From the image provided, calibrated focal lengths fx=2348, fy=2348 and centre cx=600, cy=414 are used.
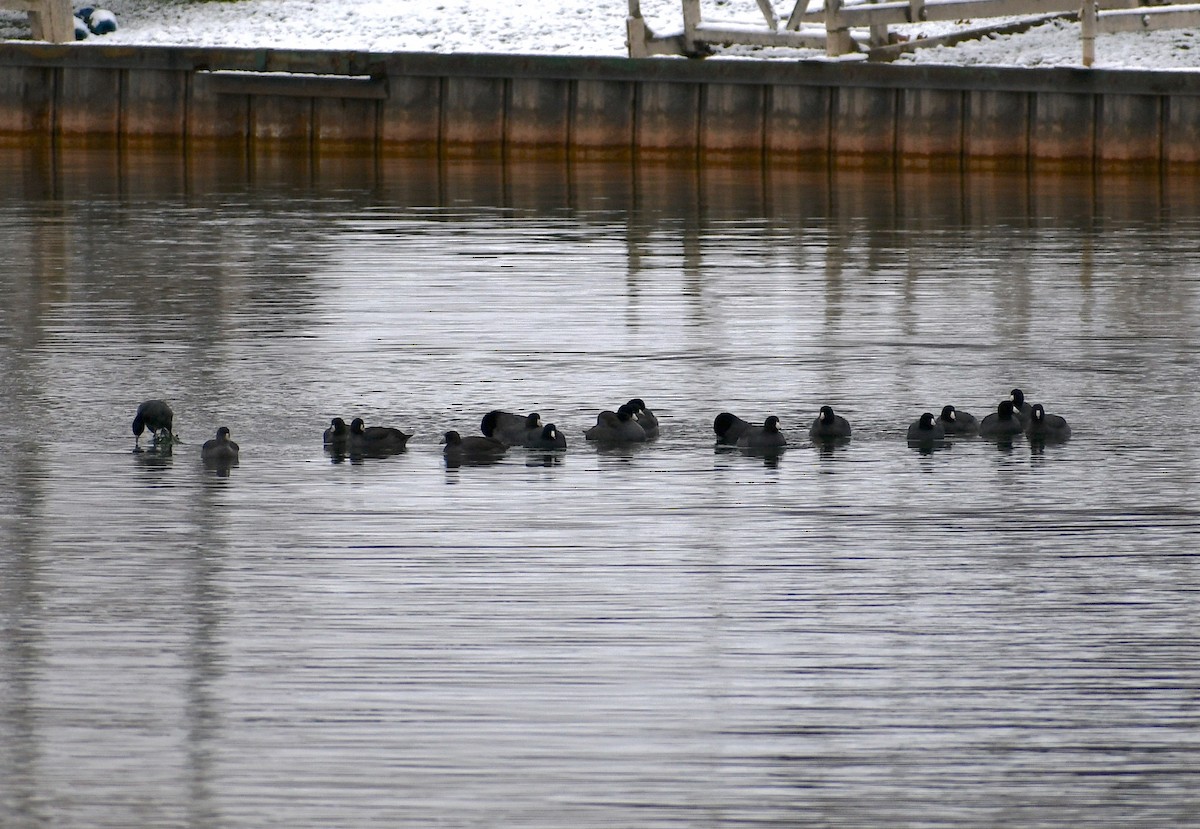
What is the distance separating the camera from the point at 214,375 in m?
20.4

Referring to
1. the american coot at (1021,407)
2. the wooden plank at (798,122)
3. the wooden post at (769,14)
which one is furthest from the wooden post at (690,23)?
the american coot at (1021,407)

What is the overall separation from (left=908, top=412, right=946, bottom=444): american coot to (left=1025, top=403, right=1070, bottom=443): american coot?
758mm

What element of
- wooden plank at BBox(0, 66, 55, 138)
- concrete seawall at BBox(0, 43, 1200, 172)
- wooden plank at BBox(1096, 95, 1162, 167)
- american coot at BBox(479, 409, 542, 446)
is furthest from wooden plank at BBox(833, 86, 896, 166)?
american coot at BBox(479, 409, 542, 446)

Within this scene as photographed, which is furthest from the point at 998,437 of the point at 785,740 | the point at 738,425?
the point at 785,740

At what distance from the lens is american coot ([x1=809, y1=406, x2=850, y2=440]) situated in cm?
1700

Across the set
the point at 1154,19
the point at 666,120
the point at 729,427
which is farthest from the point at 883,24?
the point at 729,427

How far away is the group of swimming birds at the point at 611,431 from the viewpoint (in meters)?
16.4

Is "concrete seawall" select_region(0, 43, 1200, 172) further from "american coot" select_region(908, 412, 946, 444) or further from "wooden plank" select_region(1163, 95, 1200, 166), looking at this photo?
"american coot" select_region(908, 412, 946, 444)

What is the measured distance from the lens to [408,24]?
53781 millimetres

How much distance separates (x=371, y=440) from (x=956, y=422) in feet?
14.1

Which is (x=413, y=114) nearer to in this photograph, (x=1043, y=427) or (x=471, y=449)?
(x=1043, y=427)

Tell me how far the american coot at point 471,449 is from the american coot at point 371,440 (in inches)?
15.3

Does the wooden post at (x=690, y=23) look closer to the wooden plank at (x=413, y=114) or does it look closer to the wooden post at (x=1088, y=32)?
the wooden plank at (x=413, y=114)

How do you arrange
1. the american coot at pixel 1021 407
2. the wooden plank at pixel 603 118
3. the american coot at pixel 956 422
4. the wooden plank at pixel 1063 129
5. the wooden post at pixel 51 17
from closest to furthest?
1. the american coot at pixel 956 422
2. the american coot at pixel 1021 407
3. the wooden plank at pixel 1063 129
4. the wooden plank at pixel 603 118
5. the wooden post at pixel 51 17
